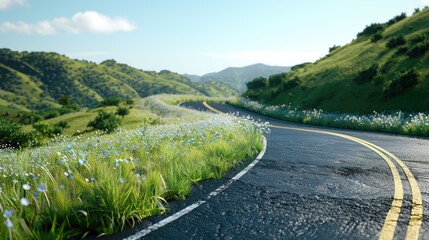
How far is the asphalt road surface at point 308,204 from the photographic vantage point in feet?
14.5

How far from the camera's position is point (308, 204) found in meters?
5.61

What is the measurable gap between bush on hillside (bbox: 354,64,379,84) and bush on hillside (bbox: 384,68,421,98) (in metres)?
4.99

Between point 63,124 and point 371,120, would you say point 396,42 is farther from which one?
point 63,124

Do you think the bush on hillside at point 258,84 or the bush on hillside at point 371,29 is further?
the bush on hillside at point 258,84

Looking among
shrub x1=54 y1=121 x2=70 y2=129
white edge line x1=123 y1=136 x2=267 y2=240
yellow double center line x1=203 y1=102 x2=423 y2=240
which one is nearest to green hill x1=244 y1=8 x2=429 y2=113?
yellow double center line x1=203 y1=102 x2=423 y2=240

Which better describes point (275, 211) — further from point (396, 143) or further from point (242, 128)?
point (396, 143)

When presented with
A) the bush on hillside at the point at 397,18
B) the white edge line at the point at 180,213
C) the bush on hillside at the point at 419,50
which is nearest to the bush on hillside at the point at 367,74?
the bush on hillside at the point at 419,50

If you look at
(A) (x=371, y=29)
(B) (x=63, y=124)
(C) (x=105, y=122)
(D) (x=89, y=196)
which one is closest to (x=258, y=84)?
(A) (x=371, y=29)

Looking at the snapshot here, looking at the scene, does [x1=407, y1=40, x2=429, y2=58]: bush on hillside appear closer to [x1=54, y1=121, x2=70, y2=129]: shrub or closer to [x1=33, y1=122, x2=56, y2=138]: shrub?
[x1=33, y1=122, x2=56, y2=138]: shrub

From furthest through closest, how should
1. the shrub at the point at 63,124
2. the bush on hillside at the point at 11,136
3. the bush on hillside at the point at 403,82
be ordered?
1. the shrub at the point at 63,124
2. the bush on hillside at the point at 403,82
3. the bush on hillside at the point at 11,136

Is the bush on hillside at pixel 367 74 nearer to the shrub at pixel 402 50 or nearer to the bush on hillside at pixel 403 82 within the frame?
the shrub at pixel 402 50

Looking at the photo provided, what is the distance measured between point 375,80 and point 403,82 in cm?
442

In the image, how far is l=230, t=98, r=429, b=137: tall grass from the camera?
1730 cm

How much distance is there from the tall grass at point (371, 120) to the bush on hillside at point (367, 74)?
25.4ft
